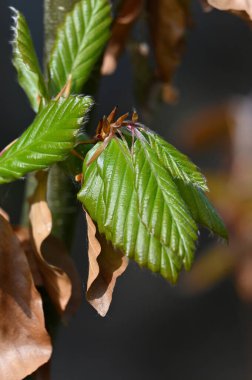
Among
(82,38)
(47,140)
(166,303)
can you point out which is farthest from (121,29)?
(166,303)

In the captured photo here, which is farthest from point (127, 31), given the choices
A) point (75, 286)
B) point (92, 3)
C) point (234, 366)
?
point (234, 366)

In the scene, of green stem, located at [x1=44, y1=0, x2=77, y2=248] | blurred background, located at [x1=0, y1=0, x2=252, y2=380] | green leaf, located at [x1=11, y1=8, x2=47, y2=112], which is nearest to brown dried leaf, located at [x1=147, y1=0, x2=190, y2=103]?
green stem, located at [x1=44, y1=0, x2=77, y2=248]

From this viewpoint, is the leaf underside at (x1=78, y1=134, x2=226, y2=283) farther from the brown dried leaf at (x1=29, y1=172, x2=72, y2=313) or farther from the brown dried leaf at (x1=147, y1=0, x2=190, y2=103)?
the brown dried leaf at (x1=147, y1=0, x2=190, y2=103)

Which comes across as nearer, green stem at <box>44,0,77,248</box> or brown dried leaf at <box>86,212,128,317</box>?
brown dried leaf at <box>86,212,128,317</box>

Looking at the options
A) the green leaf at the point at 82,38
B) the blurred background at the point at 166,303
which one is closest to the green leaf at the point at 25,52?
the green leaf at the point at 82,38

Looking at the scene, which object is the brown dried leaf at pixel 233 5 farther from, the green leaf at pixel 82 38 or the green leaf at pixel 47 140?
the green leaf at pixel 47 140

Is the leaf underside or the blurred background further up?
the leaf underside

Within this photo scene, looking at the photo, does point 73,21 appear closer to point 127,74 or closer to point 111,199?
point 111,199
